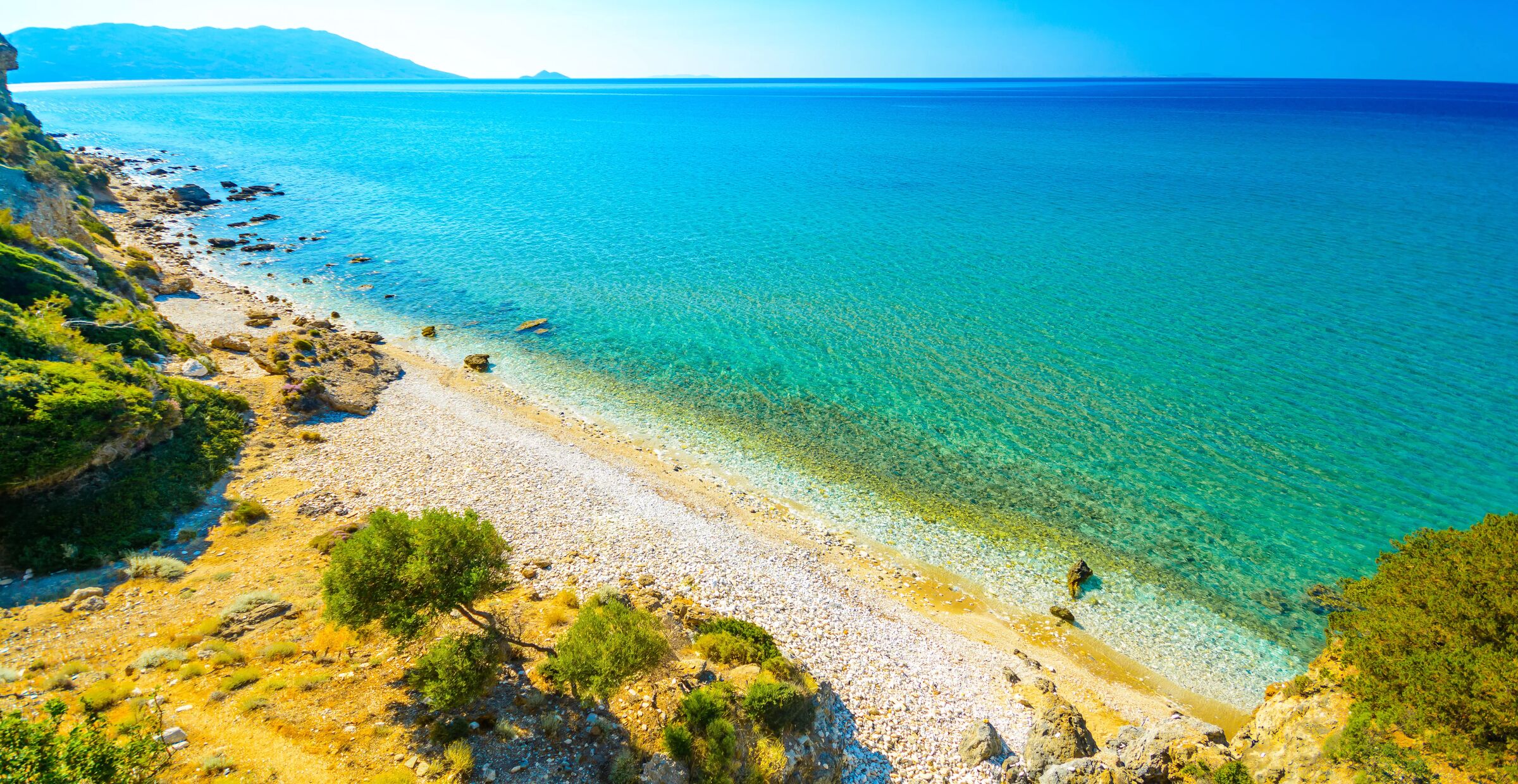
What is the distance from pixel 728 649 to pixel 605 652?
4582mm

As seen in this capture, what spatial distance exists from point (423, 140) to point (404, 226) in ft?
322

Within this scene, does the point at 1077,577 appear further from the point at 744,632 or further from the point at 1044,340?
the point at 1044,340

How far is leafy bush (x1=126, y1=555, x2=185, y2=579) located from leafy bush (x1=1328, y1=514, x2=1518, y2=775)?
35.5m

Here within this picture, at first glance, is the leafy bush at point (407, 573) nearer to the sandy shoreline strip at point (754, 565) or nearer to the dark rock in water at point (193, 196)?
the sandy shoreline strip at point (754, 565)

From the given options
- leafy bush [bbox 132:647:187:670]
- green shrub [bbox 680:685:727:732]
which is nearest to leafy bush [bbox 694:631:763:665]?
green shrub [bbox 680:685:727:732]

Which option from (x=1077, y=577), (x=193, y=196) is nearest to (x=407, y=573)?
(x=1077, y=577)

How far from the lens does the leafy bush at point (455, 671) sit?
51.5ft

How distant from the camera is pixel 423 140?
154 meters

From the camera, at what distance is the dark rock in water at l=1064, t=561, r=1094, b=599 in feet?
86.5

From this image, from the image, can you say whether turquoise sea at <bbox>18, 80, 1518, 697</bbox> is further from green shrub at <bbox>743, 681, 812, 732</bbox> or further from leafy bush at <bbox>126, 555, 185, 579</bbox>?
leafy bush at <bbox>126, 555, 185, 579</bbox>

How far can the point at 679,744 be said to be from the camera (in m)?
15.4

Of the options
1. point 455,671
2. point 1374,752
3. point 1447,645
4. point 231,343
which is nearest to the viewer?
point 1374,752

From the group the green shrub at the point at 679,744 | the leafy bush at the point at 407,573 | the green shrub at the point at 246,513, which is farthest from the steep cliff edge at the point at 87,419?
the green shrub at the point at 679,744

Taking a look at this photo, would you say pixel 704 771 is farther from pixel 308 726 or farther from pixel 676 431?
pixel 676 431
